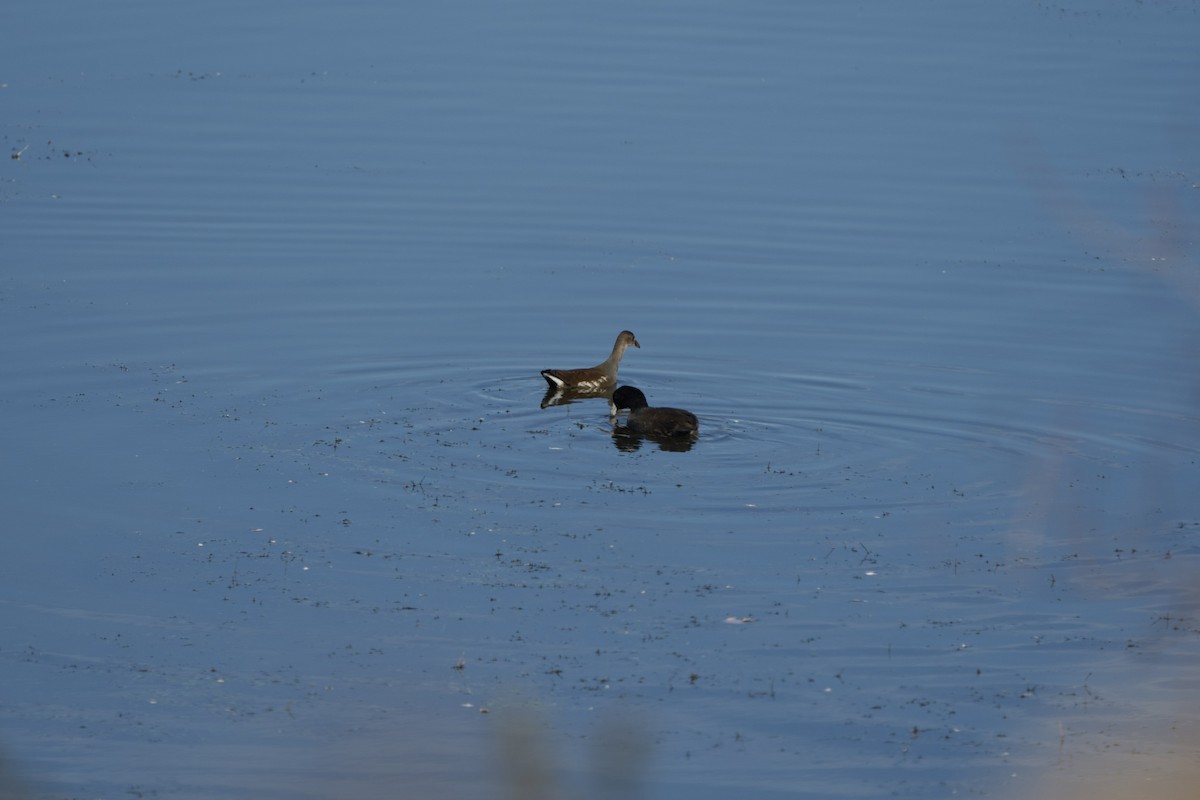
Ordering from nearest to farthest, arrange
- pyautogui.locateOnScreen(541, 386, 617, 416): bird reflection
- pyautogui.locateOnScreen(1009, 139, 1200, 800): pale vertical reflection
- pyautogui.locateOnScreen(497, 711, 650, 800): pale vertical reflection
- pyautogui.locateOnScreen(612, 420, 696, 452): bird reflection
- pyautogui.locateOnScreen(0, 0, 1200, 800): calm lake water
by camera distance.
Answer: pyautogui.locateOnScreen(497, 711, 650, 800): pale vertical reflection < pyautogui.locateOnScreen(1009, 139, 1200, 800): pale vertical reflection < pyautogui.locateOnScreen(0, 0, 1200, 800): calm lake water < pyautogui.locateOnScreen(612, 420, 696, 452): bird reflection < pyautogui.locateOnScreen(541, 386, 617, 416): bird reflection

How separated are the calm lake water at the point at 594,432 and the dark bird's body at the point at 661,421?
244 mm

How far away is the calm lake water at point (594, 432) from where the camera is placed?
9359 mm

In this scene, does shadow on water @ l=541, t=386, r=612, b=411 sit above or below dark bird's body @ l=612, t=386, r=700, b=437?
above

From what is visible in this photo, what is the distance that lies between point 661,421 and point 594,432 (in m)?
0.84

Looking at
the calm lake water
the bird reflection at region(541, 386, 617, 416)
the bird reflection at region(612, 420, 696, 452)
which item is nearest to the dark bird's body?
the bird reflection at region(612, 420, 696, 452)

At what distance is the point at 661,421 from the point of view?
47.7 ft

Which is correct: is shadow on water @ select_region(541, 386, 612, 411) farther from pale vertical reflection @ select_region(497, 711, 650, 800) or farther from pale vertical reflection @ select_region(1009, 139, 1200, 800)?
pale vertical reflection @ select_region(497, 711, 650, 800)

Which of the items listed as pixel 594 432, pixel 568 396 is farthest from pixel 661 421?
pixel 568 396

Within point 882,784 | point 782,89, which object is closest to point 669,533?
point 882,784

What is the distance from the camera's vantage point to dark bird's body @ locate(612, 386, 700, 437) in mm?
14492

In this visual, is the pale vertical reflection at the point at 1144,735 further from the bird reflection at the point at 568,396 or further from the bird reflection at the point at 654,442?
the bird reflection at the point at 568,396

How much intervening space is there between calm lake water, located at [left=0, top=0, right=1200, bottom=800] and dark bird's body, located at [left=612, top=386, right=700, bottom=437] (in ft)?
0.80

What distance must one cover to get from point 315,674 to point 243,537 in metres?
2.41

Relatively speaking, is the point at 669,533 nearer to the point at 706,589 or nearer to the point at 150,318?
the point at 706,589
